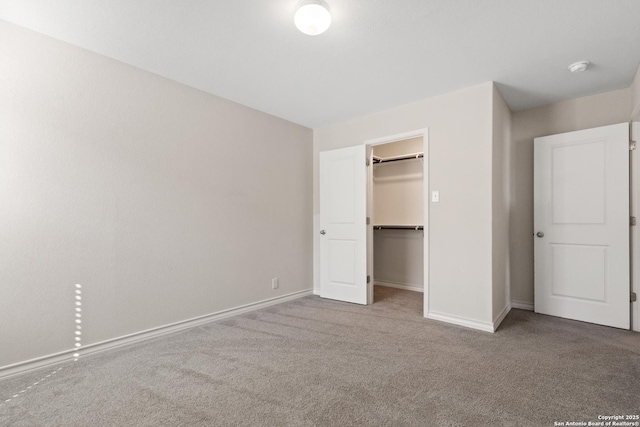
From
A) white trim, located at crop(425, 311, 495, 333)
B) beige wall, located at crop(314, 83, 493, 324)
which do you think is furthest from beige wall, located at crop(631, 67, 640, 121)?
white trim, located at crop(425, 311, 495, 333)

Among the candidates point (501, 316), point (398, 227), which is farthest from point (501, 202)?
point (398, 227)

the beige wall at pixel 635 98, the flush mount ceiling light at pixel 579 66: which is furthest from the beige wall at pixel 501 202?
the beige wall at pixel 635 98

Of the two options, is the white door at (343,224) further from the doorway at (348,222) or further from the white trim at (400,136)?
the white trim at (400,136)

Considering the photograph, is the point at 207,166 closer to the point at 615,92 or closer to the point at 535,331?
the point at 535,331

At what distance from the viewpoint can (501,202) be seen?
3322 mm

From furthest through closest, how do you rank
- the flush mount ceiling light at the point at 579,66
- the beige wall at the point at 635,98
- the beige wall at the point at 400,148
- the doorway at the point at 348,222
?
the beige wall at the point at 400,148, the doorway at the point at 348,222, the beige wall at the point at 635,98, the flush mount ceiling light at the point at 579,66

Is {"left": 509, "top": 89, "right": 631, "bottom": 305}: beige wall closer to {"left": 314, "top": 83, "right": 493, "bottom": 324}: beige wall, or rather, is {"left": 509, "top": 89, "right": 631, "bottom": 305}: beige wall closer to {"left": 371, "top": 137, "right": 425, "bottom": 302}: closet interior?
{"left": 314, "top": 83, "right": 493, "bottom": 324}: beige wall

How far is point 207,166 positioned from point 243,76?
3.20 feet

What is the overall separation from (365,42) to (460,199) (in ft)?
5.88

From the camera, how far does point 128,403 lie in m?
1.79

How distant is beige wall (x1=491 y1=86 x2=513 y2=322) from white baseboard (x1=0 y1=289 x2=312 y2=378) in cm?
251

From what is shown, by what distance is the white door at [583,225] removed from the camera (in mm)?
3045

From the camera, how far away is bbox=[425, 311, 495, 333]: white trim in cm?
293

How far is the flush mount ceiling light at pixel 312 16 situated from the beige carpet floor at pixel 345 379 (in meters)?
2.29
